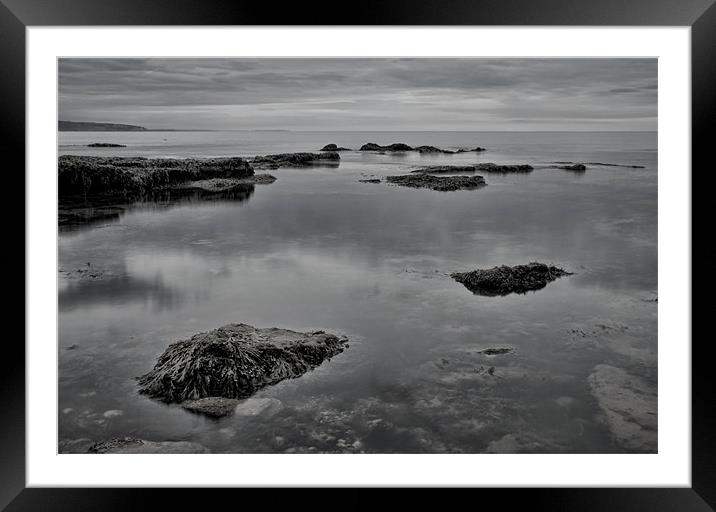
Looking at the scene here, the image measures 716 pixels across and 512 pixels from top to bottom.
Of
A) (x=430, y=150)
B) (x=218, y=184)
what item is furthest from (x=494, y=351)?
(x=430, y=150)

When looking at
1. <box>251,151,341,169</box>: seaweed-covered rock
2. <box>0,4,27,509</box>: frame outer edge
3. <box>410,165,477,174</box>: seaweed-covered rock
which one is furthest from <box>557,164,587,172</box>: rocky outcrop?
<box>0,4,27,509</box>: frame outer edge

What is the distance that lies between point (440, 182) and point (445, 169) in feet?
4.31

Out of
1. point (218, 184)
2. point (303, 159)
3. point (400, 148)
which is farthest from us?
point (400, 148)

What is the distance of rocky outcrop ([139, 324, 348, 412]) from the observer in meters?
3.51

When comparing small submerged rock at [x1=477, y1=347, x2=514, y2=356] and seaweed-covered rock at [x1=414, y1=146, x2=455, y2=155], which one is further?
seaweed-covered rock at [x1=414, y1=146, x2=455, y2=155]

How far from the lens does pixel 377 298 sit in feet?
21.1

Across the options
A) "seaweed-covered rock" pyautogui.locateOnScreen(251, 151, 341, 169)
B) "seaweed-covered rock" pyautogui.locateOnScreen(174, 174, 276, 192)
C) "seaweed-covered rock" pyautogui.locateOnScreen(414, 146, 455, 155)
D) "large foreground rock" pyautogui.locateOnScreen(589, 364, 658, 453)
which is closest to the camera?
"large foreground rock" pyautogui.locateOnScreen(589, 364, 658, 453)

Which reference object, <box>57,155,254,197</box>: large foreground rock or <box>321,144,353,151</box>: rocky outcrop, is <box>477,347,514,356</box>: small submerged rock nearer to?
<box>57,155,254,197</box>: large foreground rock

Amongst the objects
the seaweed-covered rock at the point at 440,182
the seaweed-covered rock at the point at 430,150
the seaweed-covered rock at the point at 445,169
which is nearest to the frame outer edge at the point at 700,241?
the seaweed-covered rock at the point at 440,182

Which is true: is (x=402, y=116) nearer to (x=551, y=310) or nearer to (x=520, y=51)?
(x=551, y=310)

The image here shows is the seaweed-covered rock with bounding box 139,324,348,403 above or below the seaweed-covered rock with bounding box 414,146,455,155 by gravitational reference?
below

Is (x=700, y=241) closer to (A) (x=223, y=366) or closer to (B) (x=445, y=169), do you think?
(A) (x=223, y=366)

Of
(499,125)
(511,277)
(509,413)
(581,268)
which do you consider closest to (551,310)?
(511,277)

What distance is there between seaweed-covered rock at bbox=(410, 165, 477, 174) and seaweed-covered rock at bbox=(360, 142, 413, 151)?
1977mm
